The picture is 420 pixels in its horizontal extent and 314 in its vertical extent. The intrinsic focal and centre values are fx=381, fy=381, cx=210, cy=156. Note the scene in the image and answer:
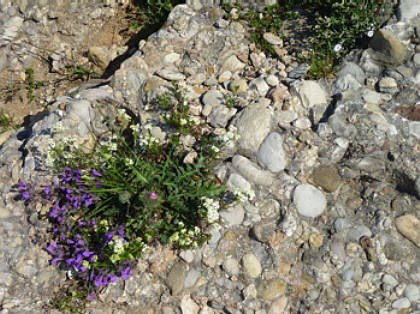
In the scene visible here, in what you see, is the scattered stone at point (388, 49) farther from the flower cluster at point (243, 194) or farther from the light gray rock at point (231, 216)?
the light gray rock at point (231, 216)

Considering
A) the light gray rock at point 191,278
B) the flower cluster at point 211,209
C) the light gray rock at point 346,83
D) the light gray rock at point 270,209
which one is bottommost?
the light gray rock at point 191,278

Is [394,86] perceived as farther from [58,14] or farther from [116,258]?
[58,14]

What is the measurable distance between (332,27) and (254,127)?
169 centimetres

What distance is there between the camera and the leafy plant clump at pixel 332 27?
4609 mm

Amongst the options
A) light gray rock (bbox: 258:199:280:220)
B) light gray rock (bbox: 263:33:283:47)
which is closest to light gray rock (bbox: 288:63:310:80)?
light gray rock (bbox: 263:33:283:47)

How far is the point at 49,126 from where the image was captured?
15.0 feet

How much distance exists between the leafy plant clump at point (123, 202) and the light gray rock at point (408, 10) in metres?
2.57

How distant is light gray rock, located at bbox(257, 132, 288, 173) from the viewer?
4.21m

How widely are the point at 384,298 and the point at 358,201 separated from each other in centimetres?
100

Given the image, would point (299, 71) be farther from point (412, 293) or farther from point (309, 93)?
point (412, 293)

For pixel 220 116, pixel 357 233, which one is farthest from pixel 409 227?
pixel 220 116

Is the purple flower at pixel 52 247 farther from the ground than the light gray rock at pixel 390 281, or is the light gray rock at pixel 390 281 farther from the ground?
the light gray rock at pixel 390 281

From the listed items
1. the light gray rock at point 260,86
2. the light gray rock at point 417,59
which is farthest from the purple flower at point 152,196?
the light gray rock at point 417,59

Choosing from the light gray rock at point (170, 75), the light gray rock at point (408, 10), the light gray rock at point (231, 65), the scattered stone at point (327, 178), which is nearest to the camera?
the scattered stone at point (327, 178)
